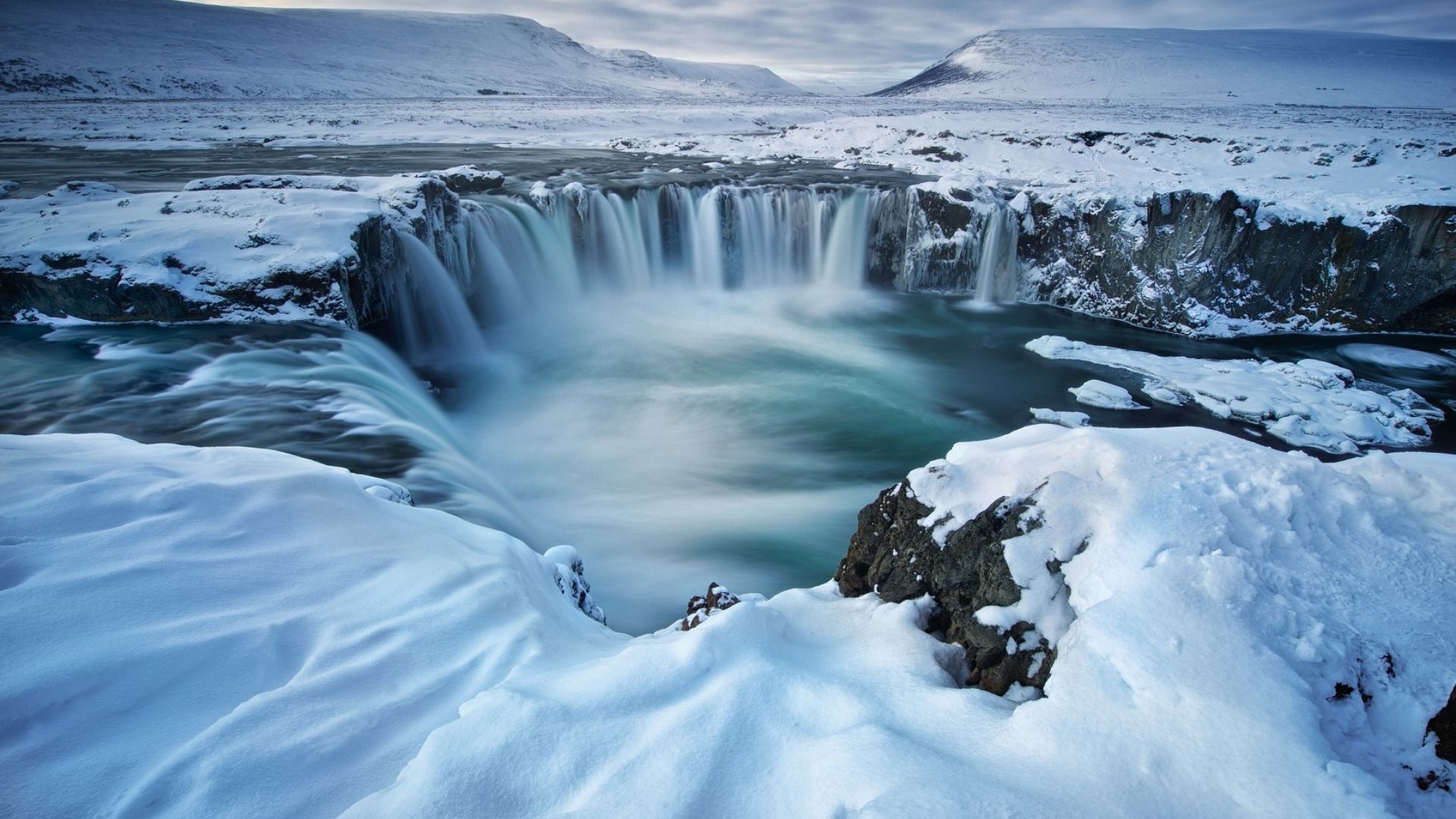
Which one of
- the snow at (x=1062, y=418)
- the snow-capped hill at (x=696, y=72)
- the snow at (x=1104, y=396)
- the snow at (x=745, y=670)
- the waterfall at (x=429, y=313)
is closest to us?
the snow at (x=745, y=670)

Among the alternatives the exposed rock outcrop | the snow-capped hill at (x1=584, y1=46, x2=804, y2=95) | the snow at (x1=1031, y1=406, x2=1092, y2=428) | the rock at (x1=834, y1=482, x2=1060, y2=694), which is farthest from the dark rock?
the snow-capped hill at (x1=584, y1=46, x2=804, y2=95)

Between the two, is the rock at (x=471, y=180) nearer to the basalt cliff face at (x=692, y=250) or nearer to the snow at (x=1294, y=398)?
the basalt cliff face at (x=692, y=250)

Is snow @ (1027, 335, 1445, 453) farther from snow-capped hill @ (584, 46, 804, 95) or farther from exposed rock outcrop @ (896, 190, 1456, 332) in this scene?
snow-capped hill @ (584, 46, 804, 95)

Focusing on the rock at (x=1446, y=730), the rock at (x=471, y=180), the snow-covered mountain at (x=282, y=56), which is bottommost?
the rock at (x=1446, y=730)

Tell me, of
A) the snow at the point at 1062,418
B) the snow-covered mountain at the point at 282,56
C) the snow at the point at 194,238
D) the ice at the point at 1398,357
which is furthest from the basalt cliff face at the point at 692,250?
the snow-covered mountain at the point at 282,56

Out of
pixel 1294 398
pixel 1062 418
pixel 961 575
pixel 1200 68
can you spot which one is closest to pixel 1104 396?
pixel 1062 418

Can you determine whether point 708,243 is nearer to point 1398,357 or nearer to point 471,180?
point 471,180

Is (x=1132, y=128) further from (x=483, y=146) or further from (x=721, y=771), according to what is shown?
(x=721, y=771)
